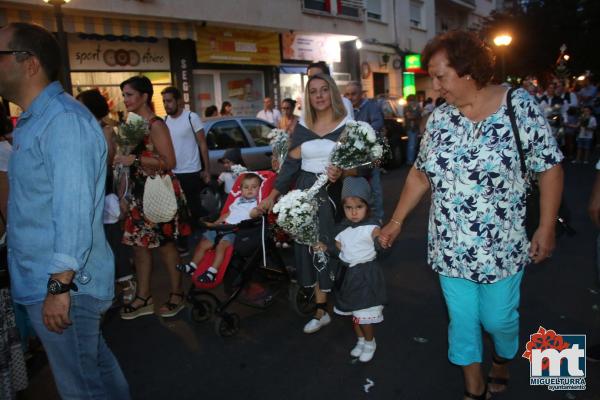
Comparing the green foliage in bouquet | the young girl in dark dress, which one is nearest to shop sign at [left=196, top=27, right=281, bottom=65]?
the green foliage in bouquet

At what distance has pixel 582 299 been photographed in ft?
15.5

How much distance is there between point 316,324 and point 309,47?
55.3ft

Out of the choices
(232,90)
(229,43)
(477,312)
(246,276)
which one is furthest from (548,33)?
(477,312)

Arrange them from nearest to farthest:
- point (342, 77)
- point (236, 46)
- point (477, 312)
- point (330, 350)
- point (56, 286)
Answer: point (56, 286) → point (477, 312) → point (330, 350) → point (236, 46) → point (342, 77)

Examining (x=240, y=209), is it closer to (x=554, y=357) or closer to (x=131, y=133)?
(x=131, y=133)

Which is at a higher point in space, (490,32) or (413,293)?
Result: (490,32)

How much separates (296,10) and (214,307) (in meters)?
15.1

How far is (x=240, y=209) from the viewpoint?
4812mm

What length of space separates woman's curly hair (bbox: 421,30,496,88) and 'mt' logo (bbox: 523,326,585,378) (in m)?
1.92

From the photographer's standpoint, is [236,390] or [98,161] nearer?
[98,161]

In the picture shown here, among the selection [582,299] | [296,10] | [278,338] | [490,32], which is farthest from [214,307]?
[490,32]

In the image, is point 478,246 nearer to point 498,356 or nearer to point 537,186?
point 537,186

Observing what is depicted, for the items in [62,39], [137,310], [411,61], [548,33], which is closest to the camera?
[137,310]

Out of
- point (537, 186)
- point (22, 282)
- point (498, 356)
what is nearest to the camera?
point (22, 282)
